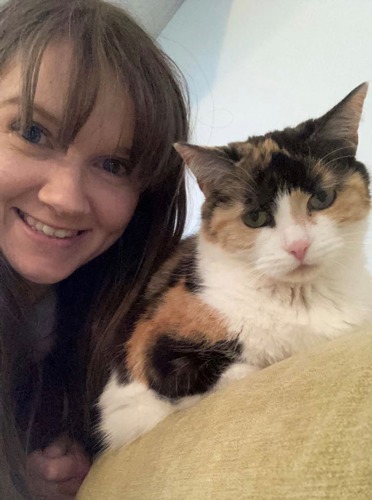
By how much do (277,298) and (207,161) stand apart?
0.28 meters

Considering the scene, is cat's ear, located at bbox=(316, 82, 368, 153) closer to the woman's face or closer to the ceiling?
the woman's face

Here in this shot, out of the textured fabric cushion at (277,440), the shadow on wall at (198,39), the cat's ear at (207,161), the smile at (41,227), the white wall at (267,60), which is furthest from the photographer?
the shadow on wall at (198,39)

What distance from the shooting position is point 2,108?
0.94m

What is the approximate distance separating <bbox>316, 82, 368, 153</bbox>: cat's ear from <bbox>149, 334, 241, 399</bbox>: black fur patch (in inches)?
16.4

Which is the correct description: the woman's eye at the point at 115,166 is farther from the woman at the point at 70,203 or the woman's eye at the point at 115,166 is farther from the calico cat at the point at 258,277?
the calico cat at the point at 258,277

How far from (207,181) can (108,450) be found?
21.5 inches

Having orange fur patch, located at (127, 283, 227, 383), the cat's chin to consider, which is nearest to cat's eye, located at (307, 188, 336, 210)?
the cat's chin

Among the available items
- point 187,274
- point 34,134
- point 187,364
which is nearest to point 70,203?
point 34,134

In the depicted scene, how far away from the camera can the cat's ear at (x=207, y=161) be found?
90 centimetres

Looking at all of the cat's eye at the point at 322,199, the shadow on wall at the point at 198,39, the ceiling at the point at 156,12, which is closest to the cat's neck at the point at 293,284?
the cat's eye at the point at 322,199

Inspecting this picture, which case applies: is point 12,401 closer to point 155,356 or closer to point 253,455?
point 155,356

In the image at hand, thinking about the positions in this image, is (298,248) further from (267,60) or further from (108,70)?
(267,60)

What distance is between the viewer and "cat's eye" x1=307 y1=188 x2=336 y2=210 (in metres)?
0.84

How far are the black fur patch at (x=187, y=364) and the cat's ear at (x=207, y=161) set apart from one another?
1.02 ft
